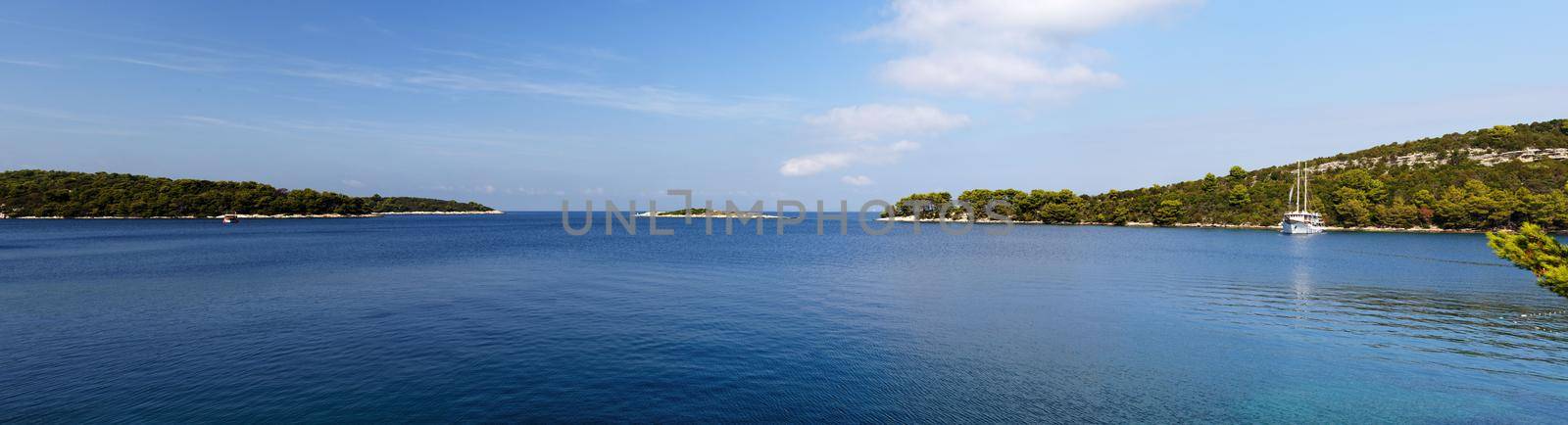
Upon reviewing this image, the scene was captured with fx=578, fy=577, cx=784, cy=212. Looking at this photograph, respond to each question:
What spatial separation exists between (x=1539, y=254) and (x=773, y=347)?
2741 centimetres

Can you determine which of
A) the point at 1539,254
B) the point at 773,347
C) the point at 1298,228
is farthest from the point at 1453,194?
the point at 773,347

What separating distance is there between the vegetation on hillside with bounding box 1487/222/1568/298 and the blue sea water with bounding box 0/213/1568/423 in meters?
5.43

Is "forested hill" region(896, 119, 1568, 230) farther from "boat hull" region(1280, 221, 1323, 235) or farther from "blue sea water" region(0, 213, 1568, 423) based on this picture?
"blue sea water" region(0, 213, 1568, 423)

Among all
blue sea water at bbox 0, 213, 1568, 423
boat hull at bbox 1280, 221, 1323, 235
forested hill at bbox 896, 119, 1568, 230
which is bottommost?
blue sea water at bbox 0, 213, 1568, 423

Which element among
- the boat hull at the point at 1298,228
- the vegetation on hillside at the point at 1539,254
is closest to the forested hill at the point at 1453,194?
the boat hull at the point at 1298,228

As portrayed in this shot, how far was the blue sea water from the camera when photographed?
20547 millimetres

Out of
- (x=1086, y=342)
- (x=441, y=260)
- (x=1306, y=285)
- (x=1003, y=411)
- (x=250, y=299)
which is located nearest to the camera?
(x=1003, y=411)

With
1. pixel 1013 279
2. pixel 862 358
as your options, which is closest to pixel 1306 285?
pixel 1013 279

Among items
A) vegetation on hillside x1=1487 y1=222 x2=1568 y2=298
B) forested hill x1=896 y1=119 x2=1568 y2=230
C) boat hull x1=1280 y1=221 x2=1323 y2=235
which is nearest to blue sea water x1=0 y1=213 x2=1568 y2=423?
vegetation on hillside x1=1487 y1=222 x2=1568 y2=298

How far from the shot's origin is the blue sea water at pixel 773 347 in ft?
67.4

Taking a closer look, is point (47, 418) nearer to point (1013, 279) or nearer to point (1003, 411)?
point (1003, 411)

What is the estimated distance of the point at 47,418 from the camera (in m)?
18.7

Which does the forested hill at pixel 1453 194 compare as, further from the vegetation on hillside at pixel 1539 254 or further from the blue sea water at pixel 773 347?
the vegetation on hillside at pixel 1539 254

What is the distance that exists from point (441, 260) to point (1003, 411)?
245 ft
